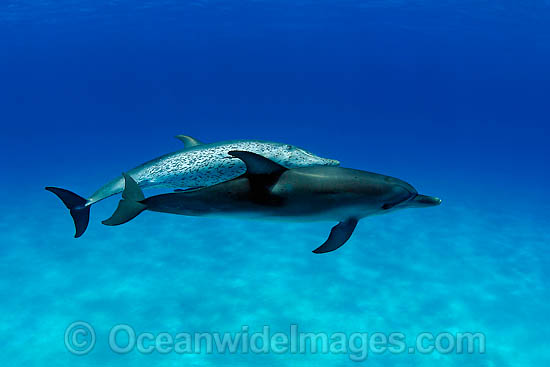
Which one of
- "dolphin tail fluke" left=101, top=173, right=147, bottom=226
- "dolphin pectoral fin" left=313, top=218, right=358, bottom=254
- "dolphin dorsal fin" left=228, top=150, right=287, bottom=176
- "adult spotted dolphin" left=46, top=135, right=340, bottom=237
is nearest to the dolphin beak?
"dolphin pectoral fin" left=313, top=218, right=358, bottom=254

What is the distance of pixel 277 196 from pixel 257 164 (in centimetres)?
29

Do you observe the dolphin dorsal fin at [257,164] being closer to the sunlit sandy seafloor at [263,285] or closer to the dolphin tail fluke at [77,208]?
the dolphin tail fluke at [77,208]

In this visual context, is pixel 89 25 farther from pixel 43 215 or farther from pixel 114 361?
pixel 114 361

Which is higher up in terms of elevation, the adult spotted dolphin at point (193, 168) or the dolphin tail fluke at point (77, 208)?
the adult spotted dolphin at point (193, 168)

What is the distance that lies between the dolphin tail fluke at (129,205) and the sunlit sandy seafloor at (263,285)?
5.16 m

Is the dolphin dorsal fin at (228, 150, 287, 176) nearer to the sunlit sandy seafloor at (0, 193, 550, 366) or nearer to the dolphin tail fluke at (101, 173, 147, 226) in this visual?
the dolphin tail fluke at (101, 173, 147, 226)

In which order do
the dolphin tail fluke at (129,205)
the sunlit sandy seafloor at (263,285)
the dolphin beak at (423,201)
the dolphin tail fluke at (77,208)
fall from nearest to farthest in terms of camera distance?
the dolphin tail fluke at (129,205), the dolphin beak at (423,201), the dolphin tail fluke at (77,208), the sunlit sandy seafloor at (263,285)

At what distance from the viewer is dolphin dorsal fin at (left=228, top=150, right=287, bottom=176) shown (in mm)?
3145

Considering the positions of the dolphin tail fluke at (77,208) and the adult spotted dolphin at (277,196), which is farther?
the dolphin tail fluke at (77,208)

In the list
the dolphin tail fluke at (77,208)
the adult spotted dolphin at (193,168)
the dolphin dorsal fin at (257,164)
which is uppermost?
the adult spotted dolphin at (193,168)

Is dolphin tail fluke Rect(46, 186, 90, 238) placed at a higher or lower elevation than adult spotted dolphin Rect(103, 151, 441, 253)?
higher

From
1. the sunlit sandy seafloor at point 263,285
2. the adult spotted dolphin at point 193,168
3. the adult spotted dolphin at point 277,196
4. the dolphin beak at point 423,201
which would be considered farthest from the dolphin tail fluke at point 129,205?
the sunlit sandy seafloor at point 263,285

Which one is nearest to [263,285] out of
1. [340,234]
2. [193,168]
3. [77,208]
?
[77,208]

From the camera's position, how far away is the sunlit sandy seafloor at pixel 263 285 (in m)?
8.17
